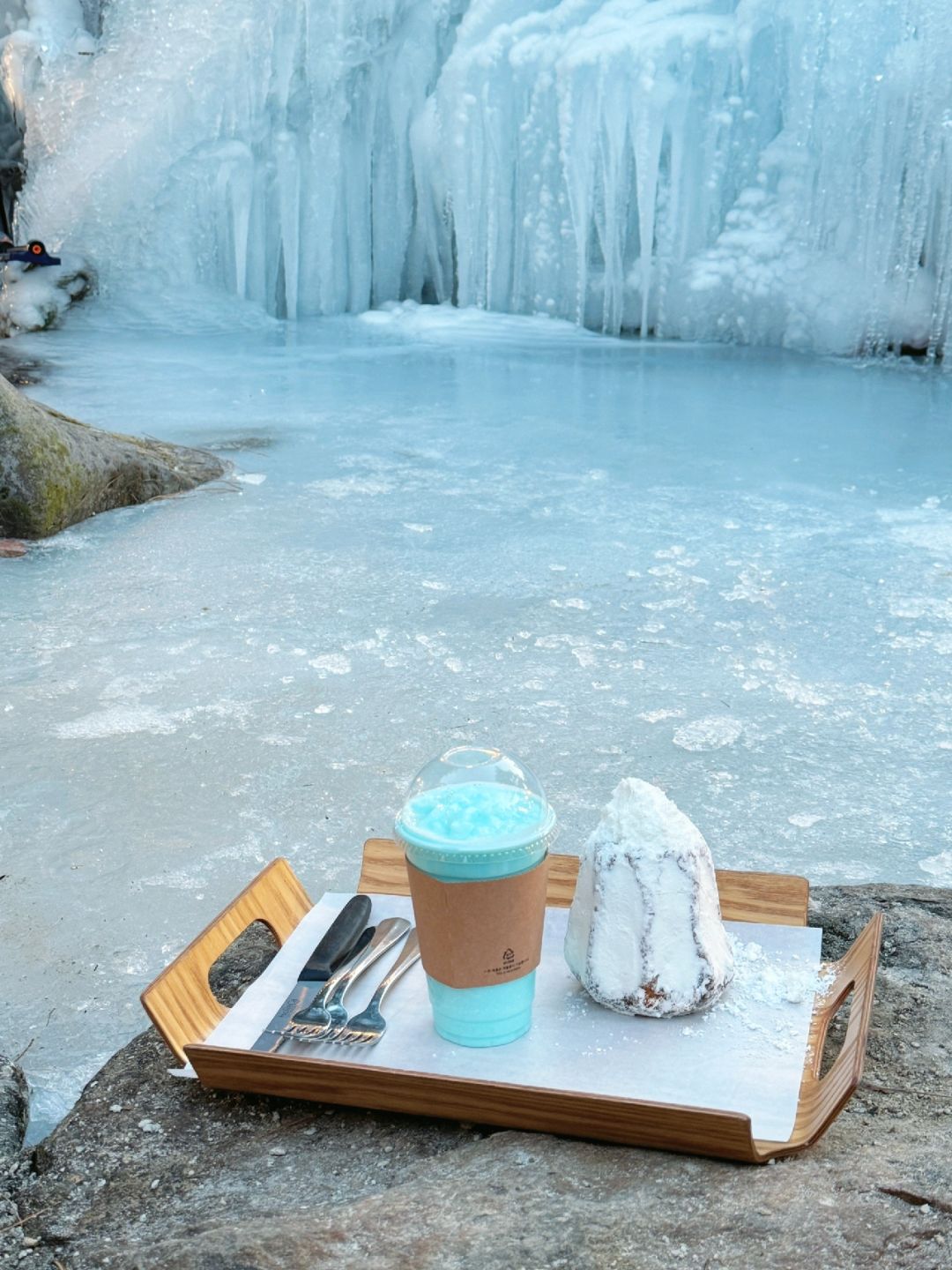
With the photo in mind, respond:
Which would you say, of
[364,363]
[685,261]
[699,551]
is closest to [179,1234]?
[699,551]

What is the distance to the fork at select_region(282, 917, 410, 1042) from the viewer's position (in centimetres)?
143

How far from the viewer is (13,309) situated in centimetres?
1030

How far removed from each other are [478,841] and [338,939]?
33 cm

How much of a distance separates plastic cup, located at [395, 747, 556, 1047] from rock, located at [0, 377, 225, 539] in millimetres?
3375

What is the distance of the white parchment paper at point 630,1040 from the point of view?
1314mm

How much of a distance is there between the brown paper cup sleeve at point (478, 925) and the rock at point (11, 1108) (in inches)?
22.1

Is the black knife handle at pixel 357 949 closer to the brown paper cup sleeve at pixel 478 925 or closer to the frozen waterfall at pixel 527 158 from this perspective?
the brown paper cup sleeve at pixel 478 925

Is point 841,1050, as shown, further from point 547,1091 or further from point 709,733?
point 709,733

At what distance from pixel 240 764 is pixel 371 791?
0.31 meters

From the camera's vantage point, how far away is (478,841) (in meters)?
1.34

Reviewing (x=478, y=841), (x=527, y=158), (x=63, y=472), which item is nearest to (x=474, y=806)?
(x=478, y=841)

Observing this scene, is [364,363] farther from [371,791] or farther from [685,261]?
[371,791]

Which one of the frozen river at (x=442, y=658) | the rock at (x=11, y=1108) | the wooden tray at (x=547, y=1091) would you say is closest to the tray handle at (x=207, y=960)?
the wooden tray at (x=547, y=1091)

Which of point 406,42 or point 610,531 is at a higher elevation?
point 406,42
